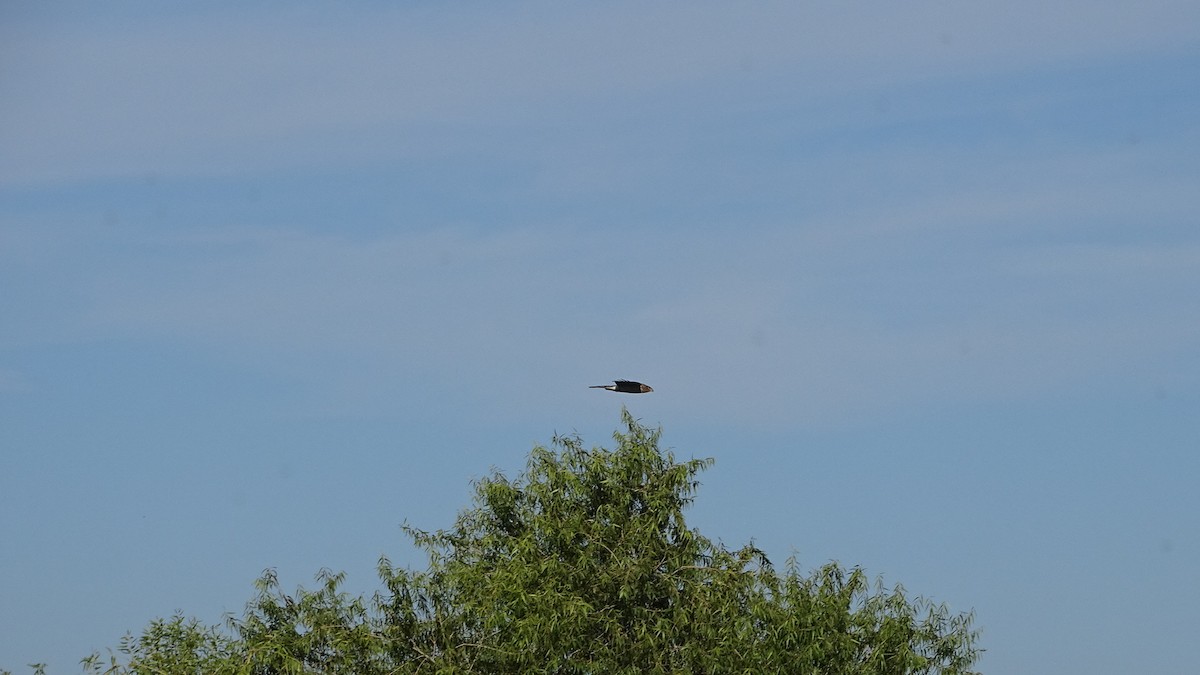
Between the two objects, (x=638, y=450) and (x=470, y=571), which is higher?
(x=638, y=450)

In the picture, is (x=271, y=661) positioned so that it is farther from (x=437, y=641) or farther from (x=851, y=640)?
(x=851, y=640)

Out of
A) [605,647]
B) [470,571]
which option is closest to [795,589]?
[605,647]

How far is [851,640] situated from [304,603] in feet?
31.5

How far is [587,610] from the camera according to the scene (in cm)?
2877

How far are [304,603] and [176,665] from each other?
240 cm

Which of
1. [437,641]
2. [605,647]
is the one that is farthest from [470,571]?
[605,647]

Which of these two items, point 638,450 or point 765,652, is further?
point 638,450

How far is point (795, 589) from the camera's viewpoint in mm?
30125

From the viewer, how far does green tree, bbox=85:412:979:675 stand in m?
28.7

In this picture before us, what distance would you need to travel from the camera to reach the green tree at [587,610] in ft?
94.2

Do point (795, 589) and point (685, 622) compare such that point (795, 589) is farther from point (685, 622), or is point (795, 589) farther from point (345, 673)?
point (345, 673)

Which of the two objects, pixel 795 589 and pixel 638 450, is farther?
pixel 638 450

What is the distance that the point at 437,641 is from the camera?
99.1ft

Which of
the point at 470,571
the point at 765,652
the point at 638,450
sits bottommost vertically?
the point at 765,652
